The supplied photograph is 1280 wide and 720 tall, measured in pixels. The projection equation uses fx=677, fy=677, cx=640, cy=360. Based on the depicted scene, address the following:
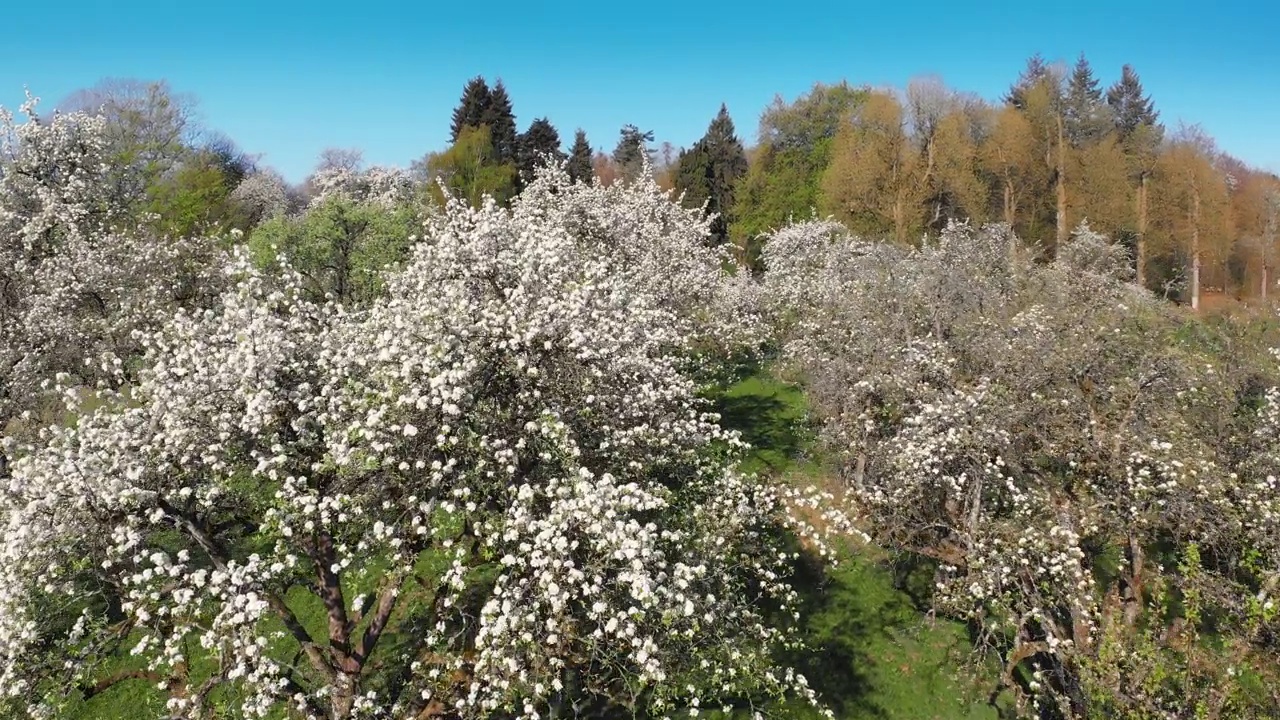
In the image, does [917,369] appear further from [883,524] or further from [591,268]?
[591,268]

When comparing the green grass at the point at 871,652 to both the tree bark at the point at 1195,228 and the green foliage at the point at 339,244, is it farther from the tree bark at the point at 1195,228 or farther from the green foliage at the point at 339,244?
the tree bark at the point at 1195,228

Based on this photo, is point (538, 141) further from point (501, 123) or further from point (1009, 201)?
point (1009, 201)

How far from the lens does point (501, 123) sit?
69.9 metres

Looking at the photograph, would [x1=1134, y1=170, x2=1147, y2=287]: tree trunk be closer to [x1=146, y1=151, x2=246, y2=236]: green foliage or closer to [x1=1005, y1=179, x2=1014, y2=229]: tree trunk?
[x1=1005, y1=179, x2=1014, y2=229]: tree trunk

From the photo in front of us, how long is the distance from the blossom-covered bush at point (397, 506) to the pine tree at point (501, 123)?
2358 inches

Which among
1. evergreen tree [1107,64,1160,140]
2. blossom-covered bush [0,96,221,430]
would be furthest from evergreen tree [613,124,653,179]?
blossom-covered bush [0,96,221,430]

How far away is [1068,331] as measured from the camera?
736 inches

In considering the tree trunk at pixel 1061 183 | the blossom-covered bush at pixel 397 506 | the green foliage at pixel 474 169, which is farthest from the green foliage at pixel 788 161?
the blossom-covered bush at pixel 397 506

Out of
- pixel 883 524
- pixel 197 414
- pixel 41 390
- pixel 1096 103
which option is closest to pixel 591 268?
pixel 197 414

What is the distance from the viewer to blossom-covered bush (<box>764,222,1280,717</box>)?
35.5ft

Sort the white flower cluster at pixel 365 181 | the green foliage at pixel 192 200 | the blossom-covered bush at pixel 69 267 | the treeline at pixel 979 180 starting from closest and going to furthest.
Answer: the blossom-covered bush at pixel 69 267 → the green foliage at pixel 192 200 → the treeline at pixel 979 180 → the white flower cluster at pixel 365 181

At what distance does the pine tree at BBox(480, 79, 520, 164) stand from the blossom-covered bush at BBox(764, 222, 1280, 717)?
54309 millimetres

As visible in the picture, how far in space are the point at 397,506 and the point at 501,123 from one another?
66236 millimetres

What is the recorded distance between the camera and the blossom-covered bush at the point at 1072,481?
35.5 ft
